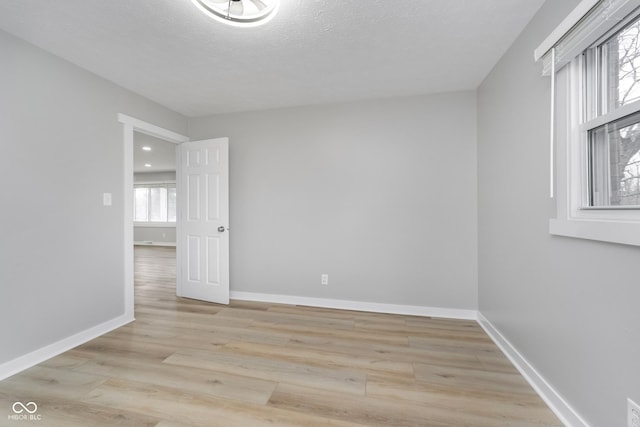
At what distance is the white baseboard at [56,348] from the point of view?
189cm

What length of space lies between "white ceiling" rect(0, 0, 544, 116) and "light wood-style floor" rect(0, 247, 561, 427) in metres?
2.46

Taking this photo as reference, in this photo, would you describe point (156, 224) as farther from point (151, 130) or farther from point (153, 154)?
point (151, 130)

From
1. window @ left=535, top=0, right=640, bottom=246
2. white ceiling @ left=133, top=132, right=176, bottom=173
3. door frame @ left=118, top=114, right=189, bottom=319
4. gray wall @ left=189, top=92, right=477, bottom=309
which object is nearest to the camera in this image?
window @ left=535, top=0, right=640, bottom=246

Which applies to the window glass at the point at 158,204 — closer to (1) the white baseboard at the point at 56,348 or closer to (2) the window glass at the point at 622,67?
(1) the white baseboard at the point at 56,348

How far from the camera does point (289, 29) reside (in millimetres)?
1890

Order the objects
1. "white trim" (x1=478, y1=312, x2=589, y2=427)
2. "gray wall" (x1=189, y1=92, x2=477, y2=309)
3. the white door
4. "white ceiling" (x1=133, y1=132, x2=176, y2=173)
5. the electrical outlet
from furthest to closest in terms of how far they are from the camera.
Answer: "white ceiling" (x1=133, y1=132, x2=176, y2=173), the white door, "gray wall" (x1=189, y1=92, x2=477, y2=309), "white trim" (x1=478, y1=312, x2=589, y2=427), the electrical outlet

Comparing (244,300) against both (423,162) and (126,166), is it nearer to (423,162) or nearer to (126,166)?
(126,166)

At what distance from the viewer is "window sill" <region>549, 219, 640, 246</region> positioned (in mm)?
1072

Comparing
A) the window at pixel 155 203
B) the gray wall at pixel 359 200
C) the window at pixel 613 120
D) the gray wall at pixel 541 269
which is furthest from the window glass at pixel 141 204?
the window at pixel 613 120

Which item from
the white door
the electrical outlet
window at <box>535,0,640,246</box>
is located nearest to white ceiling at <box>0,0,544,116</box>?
window at <box>535,0,640,246</box>

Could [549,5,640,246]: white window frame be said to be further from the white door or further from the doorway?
the doorway

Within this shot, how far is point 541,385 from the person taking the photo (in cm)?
167

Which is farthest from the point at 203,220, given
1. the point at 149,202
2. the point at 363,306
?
the point at 149,202

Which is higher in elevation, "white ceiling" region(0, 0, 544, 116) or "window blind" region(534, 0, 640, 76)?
"white ceiling" region(0, 0, 544, 116)
